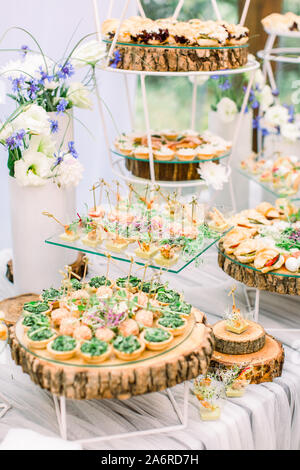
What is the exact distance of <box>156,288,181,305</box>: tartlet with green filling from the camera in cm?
217

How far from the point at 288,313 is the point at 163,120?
2.45 m

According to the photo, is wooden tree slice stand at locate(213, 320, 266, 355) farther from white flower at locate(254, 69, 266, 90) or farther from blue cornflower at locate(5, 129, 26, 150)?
white flower at locate(254, 69, 266, 90)

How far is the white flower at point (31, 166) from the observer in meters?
2.49

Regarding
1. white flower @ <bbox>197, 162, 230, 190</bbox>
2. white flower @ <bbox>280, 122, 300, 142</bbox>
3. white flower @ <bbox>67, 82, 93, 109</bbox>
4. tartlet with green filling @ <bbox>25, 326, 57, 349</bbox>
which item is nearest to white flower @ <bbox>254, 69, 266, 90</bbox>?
white flower @ <bbox>280, 122, 300, 142</bbox>

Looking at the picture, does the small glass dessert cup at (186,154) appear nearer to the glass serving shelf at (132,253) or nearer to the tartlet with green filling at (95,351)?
the glass serving shelf at (132,253)

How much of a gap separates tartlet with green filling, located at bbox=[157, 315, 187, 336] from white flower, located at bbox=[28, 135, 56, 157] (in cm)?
92

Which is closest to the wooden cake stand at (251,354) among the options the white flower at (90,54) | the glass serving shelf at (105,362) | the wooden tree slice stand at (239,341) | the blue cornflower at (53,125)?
the wooden tree slice stand at (239,341)

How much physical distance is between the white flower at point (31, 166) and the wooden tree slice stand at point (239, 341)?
957 millimetres

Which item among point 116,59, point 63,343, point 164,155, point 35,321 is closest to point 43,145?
point 116,59

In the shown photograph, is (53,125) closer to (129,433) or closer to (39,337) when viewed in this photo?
(39,337)

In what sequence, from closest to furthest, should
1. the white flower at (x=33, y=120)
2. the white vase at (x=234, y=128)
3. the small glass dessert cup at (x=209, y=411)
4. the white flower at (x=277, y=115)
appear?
the small glass dessert cup at (x=209, y=411) < the white flower at (x=33, y=120) < the white flower at (x=277, y=115) < the white vase at (x=234, y=128)

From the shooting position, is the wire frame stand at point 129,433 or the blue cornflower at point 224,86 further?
the blue cornflower at point 224,86
